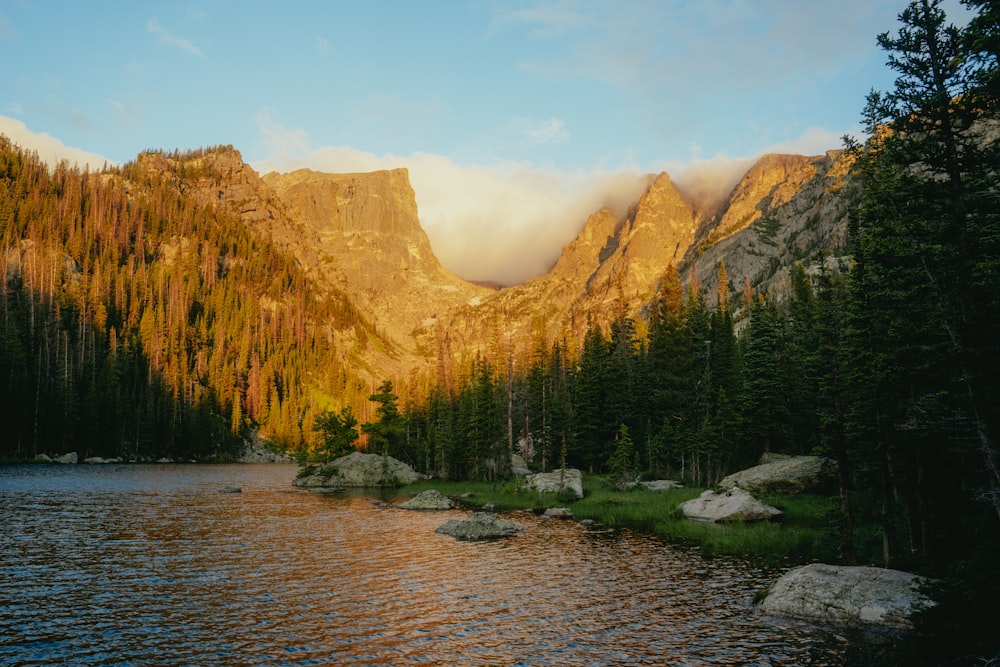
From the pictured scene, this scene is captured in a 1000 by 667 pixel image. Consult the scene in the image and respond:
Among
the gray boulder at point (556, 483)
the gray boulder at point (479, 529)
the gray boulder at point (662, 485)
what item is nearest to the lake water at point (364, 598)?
the gray boulder at point (479, 529)

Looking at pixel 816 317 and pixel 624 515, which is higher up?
pixel 816 317

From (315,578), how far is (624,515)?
2746cm

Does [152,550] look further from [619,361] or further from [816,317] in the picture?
[619,361]

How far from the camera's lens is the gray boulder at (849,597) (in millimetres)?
18391

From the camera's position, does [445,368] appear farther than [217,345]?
No

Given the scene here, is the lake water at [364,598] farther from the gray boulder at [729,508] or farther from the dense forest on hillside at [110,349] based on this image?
the dense forest on hillside at [110,349]

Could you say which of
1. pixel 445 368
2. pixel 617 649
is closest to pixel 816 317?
pixel 617 649

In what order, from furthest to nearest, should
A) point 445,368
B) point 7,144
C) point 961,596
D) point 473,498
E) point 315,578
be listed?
1. point 7,144
2. point 445,368
3. point 473,498
4. point 315,578
5. point 961,596

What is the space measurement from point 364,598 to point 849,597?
697 inches

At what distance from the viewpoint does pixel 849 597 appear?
19547 mm

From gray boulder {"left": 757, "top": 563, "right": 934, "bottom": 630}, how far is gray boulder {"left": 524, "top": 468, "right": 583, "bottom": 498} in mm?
35461

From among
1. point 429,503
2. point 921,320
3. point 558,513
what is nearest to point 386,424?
point 429,503

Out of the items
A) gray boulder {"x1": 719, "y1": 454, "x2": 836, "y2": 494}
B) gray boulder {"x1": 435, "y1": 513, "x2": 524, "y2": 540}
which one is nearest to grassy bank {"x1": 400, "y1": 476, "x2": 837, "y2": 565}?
gray boulder {"x1": 719, "y1": 454, "x2": 836, "y2": 494}

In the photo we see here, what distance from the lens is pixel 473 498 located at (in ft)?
197
